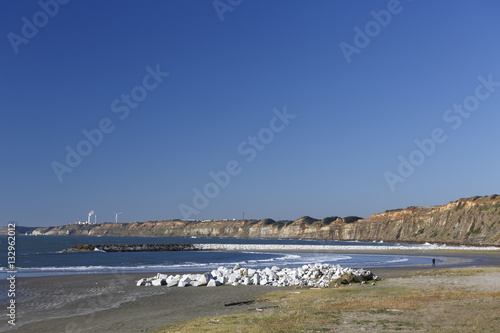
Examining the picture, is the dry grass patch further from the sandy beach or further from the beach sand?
the beach sand

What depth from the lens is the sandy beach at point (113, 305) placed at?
1644 cm

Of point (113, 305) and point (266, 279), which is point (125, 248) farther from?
point (113, 305)

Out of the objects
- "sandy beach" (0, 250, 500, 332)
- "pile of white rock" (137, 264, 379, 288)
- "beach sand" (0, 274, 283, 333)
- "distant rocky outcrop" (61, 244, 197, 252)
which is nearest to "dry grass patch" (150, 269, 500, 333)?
"sandy beach" (0, 250, 500, 332)

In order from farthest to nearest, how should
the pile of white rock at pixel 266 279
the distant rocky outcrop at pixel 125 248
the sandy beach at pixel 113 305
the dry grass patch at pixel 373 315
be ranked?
the distant rocky outcrop at pixel 125 248
the pile of white rock at pixel 266 279
the sandy beach at pixel 113 305
the dry grass patch at pixel 373 315

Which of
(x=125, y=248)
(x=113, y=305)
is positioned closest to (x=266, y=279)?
(x=113, y=305)

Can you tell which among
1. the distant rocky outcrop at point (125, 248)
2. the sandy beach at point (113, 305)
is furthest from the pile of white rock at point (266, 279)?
the distant rocky outcrop at point (125, 248)

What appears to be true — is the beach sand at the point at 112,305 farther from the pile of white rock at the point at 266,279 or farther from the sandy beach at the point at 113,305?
the pile of white rock at the point at 266,279

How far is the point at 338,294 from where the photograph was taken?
22.8m

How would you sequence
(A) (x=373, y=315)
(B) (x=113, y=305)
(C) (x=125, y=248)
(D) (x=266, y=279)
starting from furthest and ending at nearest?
(C) (x=125, y=248) < (D) (x=266, y=279) < (B) (x=113, y=305) < (A) (x=373, y=315)

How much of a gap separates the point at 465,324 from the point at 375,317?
9.24 feet

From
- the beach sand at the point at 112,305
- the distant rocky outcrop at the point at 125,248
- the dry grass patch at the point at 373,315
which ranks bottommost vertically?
the distant rocky outcrop at the point at 125,248

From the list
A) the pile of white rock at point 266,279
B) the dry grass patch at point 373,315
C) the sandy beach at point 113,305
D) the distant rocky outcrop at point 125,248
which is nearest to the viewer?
the dry grass patch at point 373,315

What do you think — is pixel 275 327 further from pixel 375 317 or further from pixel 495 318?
Answer: pixel 495 318

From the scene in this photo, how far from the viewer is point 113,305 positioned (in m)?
21.7
